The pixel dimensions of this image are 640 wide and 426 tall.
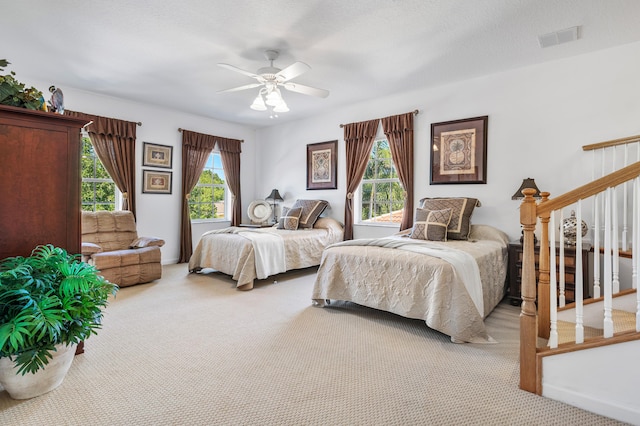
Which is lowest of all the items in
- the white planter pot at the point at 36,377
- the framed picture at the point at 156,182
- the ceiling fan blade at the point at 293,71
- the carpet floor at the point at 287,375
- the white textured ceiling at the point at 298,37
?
the carpet floor at the point at 287,375

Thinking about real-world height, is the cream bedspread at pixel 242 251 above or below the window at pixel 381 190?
below

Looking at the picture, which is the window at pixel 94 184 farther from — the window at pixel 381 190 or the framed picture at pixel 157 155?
the window at pixel 381 190

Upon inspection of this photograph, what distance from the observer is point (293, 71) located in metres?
2.96

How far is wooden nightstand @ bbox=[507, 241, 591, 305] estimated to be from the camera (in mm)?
2873

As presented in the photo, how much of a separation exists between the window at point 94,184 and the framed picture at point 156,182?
42 centimetres

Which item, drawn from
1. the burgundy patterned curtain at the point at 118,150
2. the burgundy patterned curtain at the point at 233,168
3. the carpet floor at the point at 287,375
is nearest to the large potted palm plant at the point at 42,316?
the carpet floor at the point at 287,375

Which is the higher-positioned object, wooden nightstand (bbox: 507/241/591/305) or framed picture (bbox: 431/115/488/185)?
framed picture (bbox: 431/115/488/185)

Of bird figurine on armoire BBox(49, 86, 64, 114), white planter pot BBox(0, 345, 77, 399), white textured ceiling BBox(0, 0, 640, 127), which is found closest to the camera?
white planter pot BBox(0, 345, 77, 399)

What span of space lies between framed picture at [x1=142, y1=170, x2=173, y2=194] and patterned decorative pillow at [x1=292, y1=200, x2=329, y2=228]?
2195 mm

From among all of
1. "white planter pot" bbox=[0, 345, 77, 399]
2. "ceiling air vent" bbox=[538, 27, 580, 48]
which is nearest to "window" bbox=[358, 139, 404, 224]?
"ceiling air vent" bbox=[538, 27, 580, 48]

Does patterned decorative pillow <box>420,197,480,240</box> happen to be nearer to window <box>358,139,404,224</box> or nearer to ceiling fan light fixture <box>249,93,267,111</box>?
window <box>358,139,404,224</box>

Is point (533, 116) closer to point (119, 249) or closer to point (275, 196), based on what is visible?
point (275, 196)

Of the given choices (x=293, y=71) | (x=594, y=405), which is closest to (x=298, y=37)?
(x=293, y=71)

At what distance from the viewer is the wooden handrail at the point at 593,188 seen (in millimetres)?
1636
